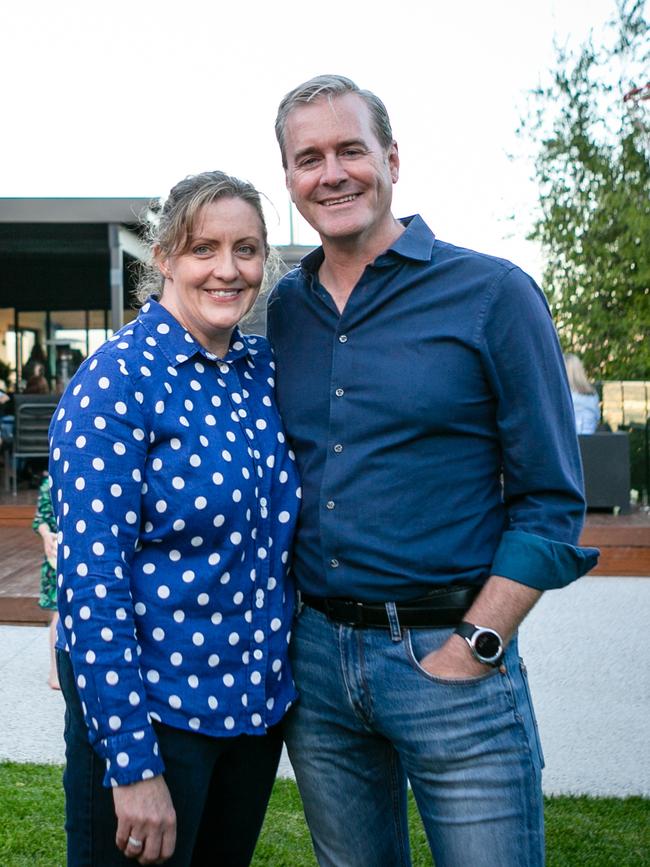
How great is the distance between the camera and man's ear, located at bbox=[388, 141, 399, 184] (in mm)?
2346

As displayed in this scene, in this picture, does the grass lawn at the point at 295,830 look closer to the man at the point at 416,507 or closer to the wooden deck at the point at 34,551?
the man at the point at 416,507

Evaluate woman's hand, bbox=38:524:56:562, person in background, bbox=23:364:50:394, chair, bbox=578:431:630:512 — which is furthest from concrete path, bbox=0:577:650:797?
person in background, bbox=23:364:50:394

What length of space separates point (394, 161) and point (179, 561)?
41.7 inches

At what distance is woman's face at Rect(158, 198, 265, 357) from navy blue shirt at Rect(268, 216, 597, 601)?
234 millimetres

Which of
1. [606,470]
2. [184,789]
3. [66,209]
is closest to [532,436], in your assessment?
[184,789]

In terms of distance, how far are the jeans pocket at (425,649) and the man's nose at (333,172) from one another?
0.96 meters

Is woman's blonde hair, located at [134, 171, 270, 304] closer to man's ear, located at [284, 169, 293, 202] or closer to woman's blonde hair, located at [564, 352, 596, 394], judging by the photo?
man's ear, located at [284, 169, 293, 202]

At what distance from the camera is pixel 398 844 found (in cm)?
237

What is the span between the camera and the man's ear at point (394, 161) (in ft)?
7.70

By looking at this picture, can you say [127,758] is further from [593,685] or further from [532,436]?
[593,685]

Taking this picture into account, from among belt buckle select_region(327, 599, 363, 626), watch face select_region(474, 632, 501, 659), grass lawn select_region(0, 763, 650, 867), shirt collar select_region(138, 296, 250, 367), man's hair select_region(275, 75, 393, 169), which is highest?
man's hair select_region(275, 75, 393, 169)

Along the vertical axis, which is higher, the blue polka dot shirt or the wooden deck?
the blue polka dot shirt

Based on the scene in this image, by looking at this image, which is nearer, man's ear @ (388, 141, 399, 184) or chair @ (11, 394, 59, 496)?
man's ear @ (388, 141, 399, 184)

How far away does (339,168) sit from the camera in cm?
220
